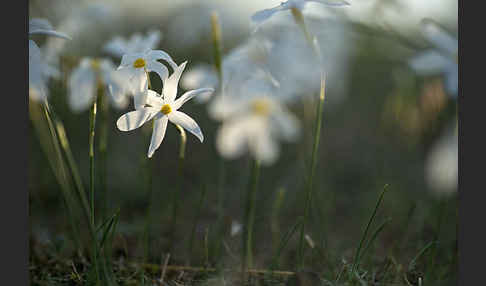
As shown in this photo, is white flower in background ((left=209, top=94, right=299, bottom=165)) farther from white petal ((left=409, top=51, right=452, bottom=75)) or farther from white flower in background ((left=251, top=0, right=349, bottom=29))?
white flower in background ((left=251, top=0, right=349, bottom=29))

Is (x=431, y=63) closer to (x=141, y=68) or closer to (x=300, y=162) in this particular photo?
(x=300, y=162)

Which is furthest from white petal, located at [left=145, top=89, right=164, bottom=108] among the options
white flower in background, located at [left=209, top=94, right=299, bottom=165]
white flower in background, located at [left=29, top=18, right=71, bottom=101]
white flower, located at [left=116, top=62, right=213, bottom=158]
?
white flower in background, located at [left=209, top=94, right=299, bottom=165]

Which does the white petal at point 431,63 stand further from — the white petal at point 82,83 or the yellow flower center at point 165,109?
the white petal at point 82,83

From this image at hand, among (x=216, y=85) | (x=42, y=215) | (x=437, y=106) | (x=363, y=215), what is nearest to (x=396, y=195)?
(x=363, y=215)

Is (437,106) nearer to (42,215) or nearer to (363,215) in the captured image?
(363,215)

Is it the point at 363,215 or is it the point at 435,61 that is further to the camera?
the point at 363,215

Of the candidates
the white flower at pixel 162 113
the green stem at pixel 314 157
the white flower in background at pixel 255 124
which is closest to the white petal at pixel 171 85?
the white flower at pixel 162 113
